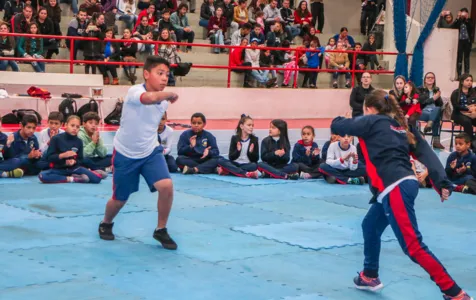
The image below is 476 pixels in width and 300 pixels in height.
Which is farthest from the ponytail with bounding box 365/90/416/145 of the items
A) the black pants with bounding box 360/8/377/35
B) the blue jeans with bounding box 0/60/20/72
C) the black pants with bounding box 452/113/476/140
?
the black pants with bounding box 360/8/377/35

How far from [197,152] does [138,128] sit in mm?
5935

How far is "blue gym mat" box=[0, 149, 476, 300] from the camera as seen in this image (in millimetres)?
6891

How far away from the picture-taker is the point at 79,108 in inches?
761

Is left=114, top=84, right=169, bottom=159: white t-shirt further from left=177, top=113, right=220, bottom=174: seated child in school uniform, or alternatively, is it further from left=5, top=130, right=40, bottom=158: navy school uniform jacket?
left=177, top=113, right=220, bottom=174: seated child in school uniform

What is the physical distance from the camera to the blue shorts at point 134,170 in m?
8.09

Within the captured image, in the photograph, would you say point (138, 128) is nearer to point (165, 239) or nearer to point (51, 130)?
point (165, 239)

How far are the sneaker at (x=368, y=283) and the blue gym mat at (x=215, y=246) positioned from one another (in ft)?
0.23

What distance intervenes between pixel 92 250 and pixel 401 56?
1670cm

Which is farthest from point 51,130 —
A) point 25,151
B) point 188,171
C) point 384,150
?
point 384,150

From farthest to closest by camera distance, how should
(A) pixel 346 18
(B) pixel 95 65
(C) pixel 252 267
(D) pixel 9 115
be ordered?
(A) pixel 346 18, (B) pixel 95 65, (D) pixel 9 115, (C) pixel 252 267

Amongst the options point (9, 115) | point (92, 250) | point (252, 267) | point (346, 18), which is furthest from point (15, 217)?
point (346, 18)

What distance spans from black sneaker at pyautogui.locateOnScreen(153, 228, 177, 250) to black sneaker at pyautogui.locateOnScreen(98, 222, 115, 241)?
1.81 ft

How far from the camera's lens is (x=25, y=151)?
A: 12961 millimetres

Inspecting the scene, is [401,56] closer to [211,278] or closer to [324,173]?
[324,173]
